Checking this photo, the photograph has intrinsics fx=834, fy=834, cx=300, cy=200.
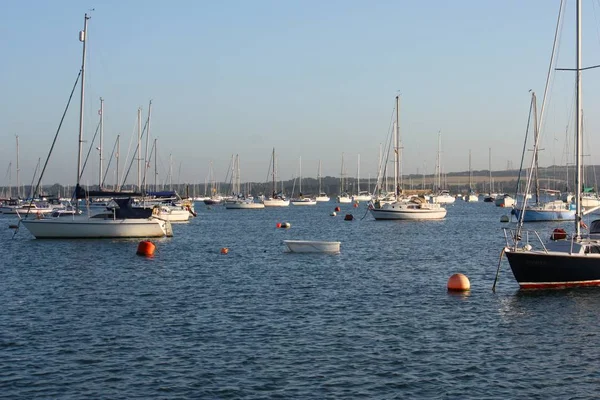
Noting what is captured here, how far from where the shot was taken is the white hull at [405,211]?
9931cm

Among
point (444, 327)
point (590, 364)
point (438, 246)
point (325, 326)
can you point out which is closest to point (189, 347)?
point (325, 326)

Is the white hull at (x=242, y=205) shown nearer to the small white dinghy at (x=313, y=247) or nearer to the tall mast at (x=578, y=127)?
the small white dinghy at (x=313, y=247)

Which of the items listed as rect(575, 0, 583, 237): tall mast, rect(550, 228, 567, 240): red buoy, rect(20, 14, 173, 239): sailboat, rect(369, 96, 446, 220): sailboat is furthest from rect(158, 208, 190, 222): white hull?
rect(575, 0, 583, 237): tall mast

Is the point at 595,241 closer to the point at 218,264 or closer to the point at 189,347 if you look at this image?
the point at 189,347

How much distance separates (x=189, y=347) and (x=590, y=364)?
11.3 meters

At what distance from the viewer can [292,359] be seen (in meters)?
23.0

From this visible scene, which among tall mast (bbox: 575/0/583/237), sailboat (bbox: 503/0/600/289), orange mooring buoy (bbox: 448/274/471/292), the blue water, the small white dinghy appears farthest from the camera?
the small white dinghy

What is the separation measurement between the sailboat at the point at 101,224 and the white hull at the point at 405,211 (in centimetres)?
3935

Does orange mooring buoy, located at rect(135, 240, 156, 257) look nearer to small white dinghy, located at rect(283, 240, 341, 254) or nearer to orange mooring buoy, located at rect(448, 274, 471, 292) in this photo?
small white dinghy, located at rect(283, 240, 341, 254)

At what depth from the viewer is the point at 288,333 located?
26.7 meters

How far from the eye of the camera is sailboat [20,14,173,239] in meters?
64.2

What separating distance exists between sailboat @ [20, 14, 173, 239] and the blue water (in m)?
15.5

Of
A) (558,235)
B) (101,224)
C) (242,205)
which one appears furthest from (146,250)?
(242,205)

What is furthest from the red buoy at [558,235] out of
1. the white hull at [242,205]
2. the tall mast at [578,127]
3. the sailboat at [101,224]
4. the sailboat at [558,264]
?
the white hull at [242,205]
